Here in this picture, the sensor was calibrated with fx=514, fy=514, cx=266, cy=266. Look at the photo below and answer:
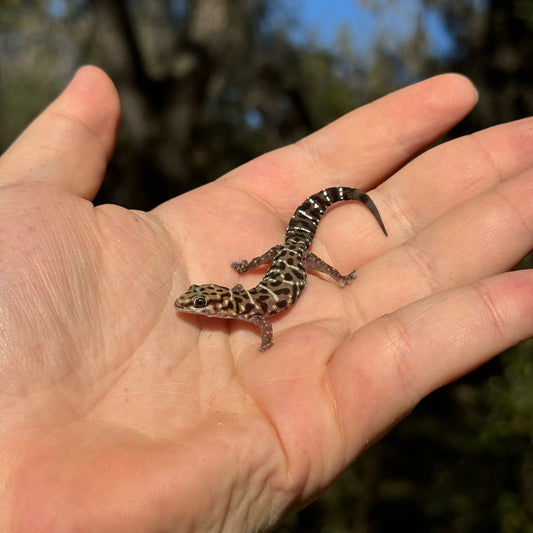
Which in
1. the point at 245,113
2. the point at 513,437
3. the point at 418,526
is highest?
the point at 245,113

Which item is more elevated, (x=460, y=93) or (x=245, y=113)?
(x=460, y=93)

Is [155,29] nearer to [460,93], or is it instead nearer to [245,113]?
[245,113]

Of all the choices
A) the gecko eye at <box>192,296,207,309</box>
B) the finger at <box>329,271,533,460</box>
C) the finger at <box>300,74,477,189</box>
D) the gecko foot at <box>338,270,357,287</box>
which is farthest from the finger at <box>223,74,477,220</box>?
the finger at <box>329,271,533,460</box>

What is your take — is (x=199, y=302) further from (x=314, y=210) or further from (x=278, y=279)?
(x=314, y=210)

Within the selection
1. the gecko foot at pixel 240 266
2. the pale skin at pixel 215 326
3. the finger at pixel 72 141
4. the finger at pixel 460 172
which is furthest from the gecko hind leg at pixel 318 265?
the finger at pixel 72 141

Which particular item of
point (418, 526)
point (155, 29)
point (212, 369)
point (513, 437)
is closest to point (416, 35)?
point (155, 29)

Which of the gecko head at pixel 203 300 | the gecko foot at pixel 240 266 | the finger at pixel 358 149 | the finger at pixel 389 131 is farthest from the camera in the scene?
the finger at pixel 358 149

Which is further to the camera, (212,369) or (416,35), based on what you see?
(416,35)

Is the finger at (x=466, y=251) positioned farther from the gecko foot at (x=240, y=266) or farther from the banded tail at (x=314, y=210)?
the gecko foot at (x=240, y=266)
